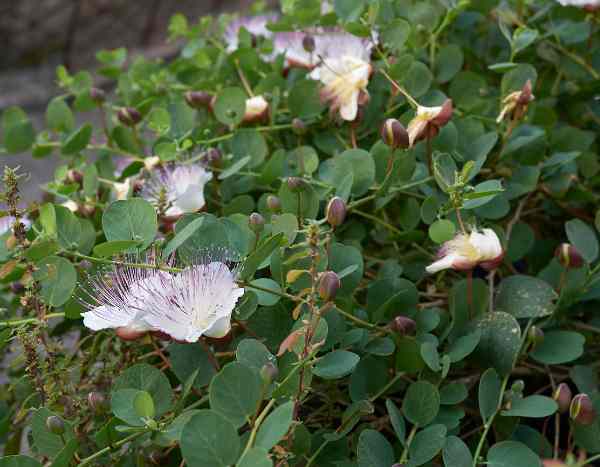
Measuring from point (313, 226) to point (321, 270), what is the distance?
0.09 metres

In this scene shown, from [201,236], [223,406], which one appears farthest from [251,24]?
[223,406]

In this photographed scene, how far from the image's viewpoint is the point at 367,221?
0.86 m

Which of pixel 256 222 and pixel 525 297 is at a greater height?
pixel 256 222

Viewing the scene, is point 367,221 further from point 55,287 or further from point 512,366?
point 55,287

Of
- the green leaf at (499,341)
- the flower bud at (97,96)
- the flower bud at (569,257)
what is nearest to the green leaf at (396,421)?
the green leaf at (499,341)

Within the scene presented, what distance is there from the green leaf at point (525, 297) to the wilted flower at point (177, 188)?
30 cm

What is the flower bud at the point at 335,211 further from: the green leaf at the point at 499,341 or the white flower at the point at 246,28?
the white flower at the point at 246,28

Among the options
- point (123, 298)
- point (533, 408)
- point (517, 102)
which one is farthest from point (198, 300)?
point (517, 102)

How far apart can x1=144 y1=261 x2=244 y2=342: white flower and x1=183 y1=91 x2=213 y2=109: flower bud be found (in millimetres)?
366

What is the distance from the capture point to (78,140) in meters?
0.97

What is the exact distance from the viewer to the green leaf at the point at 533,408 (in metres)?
0.66

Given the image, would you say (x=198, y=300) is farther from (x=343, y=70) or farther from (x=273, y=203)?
(x=343, y=70)

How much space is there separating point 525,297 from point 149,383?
360mm

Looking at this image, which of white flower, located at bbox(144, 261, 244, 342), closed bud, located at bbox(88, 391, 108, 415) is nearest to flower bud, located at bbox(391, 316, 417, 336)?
white flower, located at bbox(144, 261, 244, 342)
